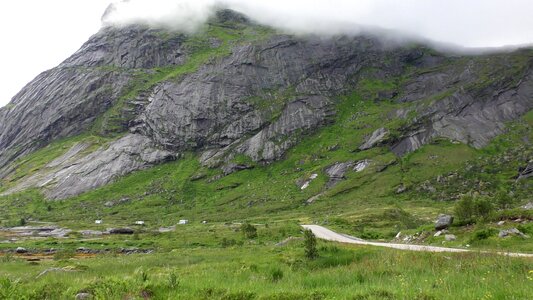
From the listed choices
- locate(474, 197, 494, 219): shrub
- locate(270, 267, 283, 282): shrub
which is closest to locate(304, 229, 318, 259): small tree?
locate(270, 267, 283, 282): shrub

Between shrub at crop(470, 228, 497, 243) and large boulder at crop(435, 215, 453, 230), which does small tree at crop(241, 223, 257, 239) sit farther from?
shrub at crop(470, 228, 497, 243)

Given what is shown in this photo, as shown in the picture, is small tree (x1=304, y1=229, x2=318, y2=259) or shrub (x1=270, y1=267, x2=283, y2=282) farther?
small tree (x1=304, y1=229, x2=318, y2=259)

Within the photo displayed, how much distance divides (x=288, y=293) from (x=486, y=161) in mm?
181698

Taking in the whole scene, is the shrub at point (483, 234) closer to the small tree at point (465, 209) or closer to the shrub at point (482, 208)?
the shrub at point (482, 208)

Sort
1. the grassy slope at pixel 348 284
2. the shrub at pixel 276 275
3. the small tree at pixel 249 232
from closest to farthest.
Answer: the grassy slope at pixel 348 284
the shrub at pixel 276 275
the small tree at pixel 249 232

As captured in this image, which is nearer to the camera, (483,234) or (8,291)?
(8,291)

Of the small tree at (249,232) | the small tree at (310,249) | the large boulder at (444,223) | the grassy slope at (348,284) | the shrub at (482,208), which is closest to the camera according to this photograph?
the grassy slope at (348,284)

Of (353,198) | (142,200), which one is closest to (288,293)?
(353,198)

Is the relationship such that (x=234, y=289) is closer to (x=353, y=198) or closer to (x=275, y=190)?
(x=353, y=198)

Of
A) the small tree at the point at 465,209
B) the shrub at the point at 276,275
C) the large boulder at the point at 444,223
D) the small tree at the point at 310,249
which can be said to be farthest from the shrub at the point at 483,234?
the shrub at the point at 276,275

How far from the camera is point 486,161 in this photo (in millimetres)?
168375

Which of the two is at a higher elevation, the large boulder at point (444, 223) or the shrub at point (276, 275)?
the shrub at point (276, 275)

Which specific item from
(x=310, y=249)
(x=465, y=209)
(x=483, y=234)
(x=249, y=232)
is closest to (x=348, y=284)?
(x=310, y=249)

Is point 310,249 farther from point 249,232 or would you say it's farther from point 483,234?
point 249,232
